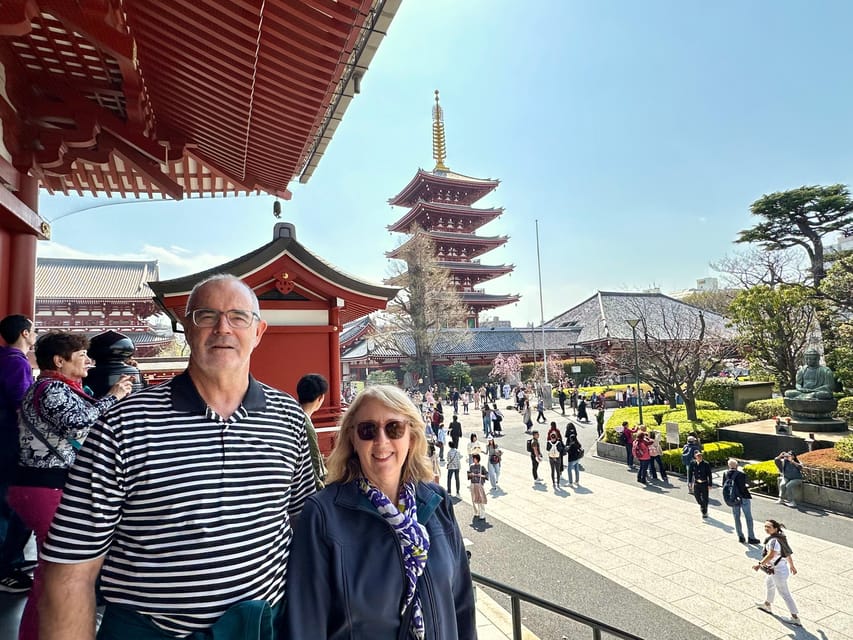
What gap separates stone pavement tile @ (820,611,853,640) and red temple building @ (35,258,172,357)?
2093cm

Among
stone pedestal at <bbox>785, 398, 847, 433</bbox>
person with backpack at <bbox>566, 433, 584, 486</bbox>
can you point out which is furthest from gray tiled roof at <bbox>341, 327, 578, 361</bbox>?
stone pedestal at <bbox>785, 398, 847, 433</bbox>

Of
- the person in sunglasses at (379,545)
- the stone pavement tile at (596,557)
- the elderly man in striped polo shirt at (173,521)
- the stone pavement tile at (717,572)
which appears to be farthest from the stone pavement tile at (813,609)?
the elderly man in striped polo shirt at (173,521)

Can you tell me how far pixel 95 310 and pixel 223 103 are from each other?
22.1 meters

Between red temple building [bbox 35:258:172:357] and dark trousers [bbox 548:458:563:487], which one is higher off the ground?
red temple building [bbox 35:258:172:357]

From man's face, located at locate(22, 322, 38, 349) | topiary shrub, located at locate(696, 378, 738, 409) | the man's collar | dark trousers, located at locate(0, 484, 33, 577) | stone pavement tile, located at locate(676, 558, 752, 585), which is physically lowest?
stone pavement tile, located at locate(676, 558, 752, 585)

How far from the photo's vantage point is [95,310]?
2053 centimetres

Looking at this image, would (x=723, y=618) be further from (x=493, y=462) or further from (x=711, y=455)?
(x=711, y=455)

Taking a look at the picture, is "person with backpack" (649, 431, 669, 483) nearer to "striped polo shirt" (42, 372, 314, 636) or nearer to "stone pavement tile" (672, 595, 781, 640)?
"stone pavement tile" (672, 595, 781, 640)

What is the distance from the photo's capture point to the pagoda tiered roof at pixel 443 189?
3841 cm

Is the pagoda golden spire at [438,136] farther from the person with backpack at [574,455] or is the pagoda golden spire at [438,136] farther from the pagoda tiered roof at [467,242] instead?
the person with backpack at [574,455]

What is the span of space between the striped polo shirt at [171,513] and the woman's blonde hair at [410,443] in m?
0.35

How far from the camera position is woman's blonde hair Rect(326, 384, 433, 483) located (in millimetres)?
1698

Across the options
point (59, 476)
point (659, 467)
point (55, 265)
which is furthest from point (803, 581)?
point (55, 265)

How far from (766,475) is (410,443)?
11440mm
